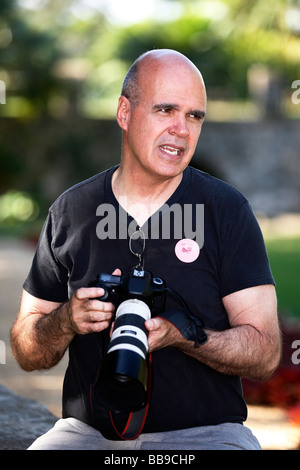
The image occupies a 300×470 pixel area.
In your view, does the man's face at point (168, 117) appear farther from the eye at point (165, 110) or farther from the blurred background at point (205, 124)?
the blurred background at point (205, 124)

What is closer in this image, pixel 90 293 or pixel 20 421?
pixel 90 293

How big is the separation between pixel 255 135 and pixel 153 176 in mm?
19466

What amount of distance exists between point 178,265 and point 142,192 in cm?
29

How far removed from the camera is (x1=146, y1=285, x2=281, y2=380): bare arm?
2125 millimetres

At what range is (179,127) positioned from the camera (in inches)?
91.8

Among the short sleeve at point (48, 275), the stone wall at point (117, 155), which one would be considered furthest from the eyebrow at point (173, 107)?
the stone wall at point (117, 155)

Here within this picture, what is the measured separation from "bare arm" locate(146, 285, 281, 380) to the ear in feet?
2.17

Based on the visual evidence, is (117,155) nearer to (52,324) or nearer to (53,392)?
(53,392)

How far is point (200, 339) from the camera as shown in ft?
6.83

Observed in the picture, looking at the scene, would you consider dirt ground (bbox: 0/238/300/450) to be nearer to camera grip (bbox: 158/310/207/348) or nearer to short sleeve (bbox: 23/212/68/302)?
short sleeve (bbox: 23/212/68/302)

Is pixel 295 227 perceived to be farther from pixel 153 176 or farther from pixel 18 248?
pixel 153 176

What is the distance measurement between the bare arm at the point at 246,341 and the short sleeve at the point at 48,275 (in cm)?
48

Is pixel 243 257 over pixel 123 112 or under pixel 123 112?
under

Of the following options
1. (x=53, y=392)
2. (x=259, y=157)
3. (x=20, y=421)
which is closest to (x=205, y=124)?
(x=259, y=157)
